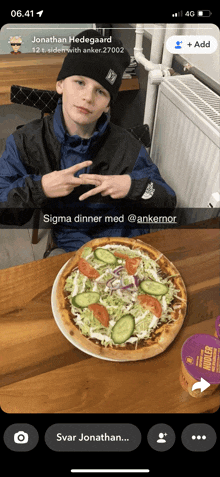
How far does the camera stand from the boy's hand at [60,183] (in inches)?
36.3

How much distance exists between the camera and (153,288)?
86 cm

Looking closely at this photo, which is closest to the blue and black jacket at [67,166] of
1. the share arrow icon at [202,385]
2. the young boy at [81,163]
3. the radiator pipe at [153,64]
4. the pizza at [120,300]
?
the young boy at [81,163]

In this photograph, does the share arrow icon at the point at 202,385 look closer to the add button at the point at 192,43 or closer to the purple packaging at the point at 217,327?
the purple packaging at the point at 217,327

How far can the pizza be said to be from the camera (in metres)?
0.78

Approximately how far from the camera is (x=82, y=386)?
0.74m

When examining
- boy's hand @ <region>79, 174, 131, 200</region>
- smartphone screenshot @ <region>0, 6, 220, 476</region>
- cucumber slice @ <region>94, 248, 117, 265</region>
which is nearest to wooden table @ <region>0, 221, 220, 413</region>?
smartphone screenshot @ <region>0, 6, 220, 476</region>

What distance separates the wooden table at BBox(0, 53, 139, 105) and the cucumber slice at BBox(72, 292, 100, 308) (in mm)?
602

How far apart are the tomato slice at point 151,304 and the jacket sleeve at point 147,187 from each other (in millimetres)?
317

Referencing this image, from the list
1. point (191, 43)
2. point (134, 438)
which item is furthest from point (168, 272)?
point (191, 43)

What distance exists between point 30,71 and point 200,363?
95 cm
